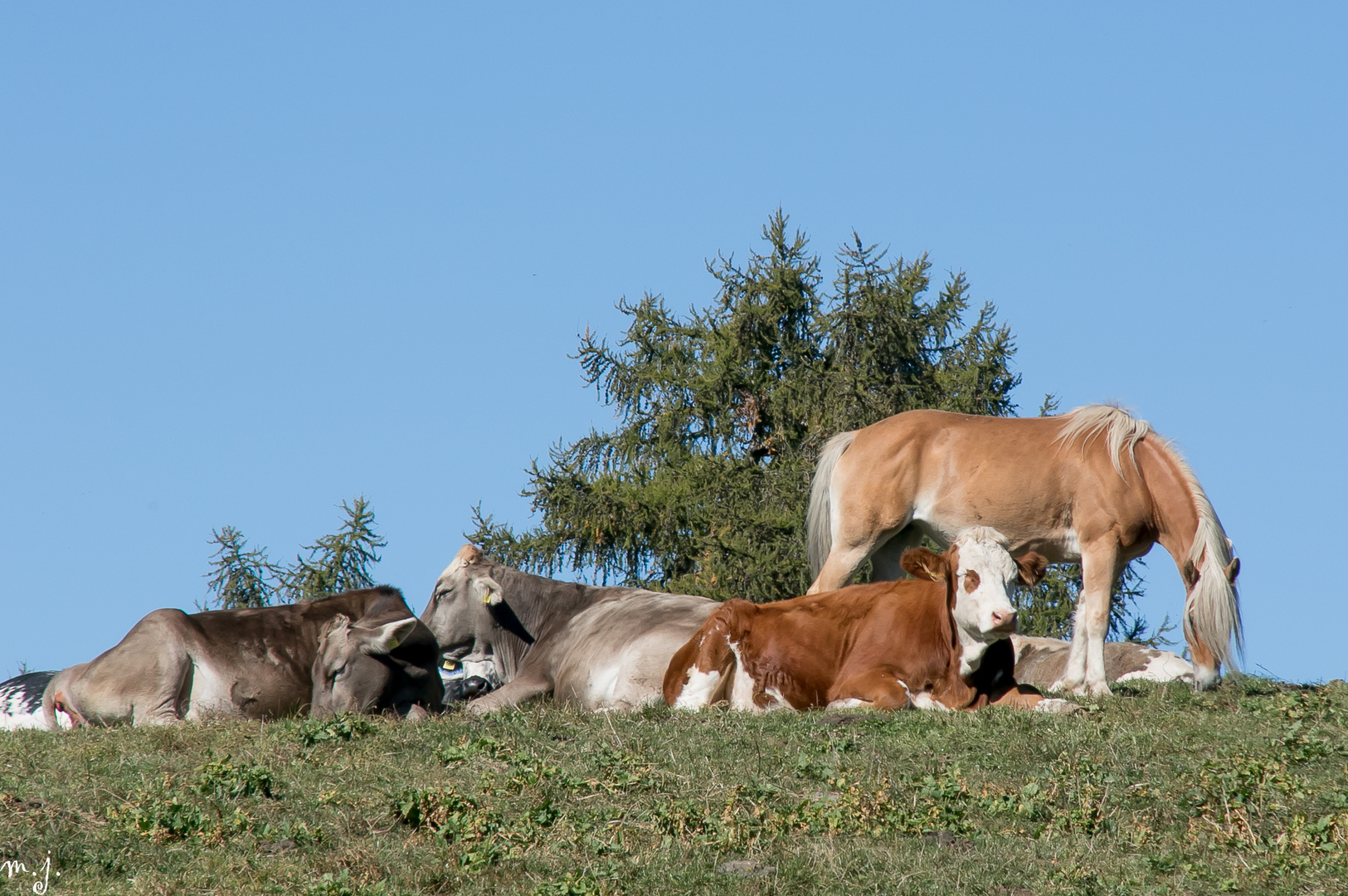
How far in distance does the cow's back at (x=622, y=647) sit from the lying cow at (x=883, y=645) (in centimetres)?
83

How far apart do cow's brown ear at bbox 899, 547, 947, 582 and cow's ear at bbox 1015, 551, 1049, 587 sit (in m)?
0.57

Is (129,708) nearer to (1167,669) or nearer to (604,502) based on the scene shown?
(1167,669)

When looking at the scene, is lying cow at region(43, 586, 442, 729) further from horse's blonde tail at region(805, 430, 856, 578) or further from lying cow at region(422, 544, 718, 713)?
horse's blonde tail at region(805, 430, 856, 578)

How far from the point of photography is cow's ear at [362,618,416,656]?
11406 mm

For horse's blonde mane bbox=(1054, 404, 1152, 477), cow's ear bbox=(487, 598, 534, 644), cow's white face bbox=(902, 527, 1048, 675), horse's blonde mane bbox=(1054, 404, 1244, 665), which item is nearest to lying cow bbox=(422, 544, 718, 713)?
cow's ear bbox=(487, 598, 534, 644)

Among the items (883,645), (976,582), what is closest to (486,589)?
(883,645)

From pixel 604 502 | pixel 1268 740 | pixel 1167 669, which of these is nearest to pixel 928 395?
pixel 604 502

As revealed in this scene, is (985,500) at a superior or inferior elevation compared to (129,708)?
superior

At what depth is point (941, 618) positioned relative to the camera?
10.4m

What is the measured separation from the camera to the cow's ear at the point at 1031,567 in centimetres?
1070

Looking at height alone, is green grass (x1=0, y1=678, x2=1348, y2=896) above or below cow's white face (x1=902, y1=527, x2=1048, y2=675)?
below

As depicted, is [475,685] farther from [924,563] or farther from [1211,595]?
[1211,595]

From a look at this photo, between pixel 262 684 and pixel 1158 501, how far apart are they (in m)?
7.31

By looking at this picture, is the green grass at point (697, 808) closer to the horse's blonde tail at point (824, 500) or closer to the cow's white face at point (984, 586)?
the cow's white face at point (984, 586)
